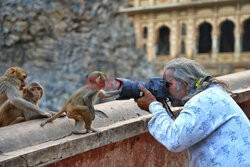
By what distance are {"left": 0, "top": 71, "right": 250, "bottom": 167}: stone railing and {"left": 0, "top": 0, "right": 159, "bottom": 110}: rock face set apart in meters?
16.7

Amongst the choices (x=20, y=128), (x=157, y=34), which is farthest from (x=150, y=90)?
(x=157, y=34)

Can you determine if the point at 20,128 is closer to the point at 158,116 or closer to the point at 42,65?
the point at 158,116

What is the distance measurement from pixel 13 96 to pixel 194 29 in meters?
18.5

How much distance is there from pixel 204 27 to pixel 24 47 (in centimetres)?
1185

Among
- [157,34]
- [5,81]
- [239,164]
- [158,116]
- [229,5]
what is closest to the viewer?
[239,164]

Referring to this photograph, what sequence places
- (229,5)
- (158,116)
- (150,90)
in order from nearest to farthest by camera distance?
(158,116)
(150,90)
(229,5)

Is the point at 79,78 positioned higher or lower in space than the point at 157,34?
lower

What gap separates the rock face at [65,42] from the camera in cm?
1989

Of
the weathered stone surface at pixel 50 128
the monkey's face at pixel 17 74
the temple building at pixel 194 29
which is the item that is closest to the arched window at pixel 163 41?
the temple building at pixel 194 29

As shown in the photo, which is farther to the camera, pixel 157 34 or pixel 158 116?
pixel 157 34

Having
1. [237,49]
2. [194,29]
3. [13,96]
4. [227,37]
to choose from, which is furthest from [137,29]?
[13,96]

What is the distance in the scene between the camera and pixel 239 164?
57.2 inches

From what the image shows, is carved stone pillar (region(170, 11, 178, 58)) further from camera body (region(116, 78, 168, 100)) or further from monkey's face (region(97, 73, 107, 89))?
camera body (region(116, 78, 168, 100))

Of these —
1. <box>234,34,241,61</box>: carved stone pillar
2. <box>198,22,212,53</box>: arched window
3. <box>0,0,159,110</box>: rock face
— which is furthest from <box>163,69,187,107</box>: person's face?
<box>198,22,212,53</box>: arched window
